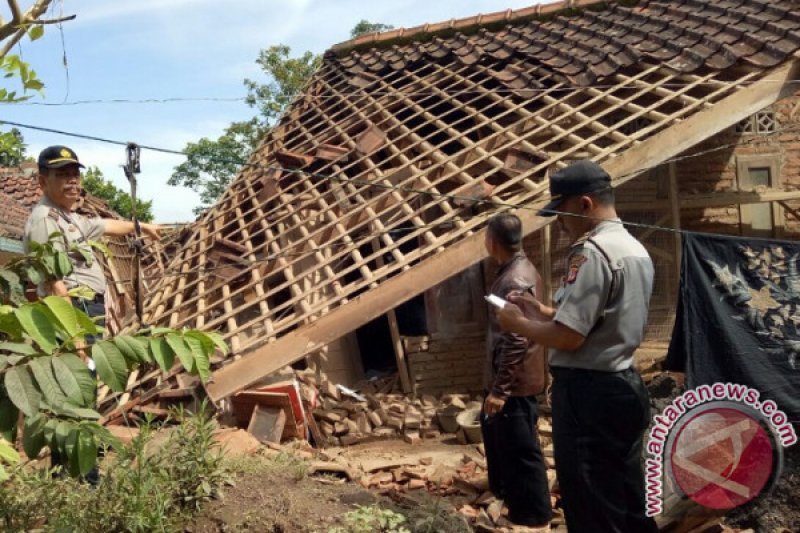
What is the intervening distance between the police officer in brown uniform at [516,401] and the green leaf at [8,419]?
7.79ft

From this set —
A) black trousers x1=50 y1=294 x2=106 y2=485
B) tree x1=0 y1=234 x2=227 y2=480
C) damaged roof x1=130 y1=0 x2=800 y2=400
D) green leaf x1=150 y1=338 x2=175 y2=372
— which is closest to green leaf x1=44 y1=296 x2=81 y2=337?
tree x1=0 y1=234 x2=227 y2=480

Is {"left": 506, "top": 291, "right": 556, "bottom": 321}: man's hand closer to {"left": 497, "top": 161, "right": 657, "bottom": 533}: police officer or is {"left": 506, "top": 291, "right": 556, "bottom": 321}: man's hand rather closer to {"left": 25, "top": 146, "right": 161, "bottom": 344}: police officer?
{"left": 497, "top": 161, "right": 657, "bottom": 533}: police officer

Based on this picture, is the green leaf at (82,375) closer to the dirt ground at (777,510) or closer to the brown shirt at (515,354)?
the brown shirt at (515,354)

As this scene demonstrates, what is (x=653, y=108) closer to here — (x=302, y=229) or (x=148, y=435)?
(x=302, y=229)

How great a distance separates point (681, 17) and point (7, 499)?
711 cm

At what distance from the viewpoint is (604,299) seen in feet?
8.69

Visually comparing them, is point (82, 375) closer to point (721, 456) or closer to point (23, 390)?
point (23, 390)

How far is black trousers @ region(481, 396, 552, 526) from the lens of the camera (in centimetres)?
390

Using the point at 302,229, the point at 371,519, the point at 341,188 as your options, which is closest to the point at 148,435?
the point at 371,519

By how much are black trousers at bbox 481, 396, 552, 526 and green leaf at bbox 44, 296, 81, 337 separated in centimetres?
244

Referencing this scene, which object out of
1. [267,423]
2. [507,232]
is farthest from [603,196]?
[267,423]

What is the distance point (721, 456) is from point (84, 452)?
8.33ft

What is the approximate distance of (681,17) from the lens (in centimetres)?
740

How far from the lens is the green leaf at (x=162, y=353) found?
2.22 m
